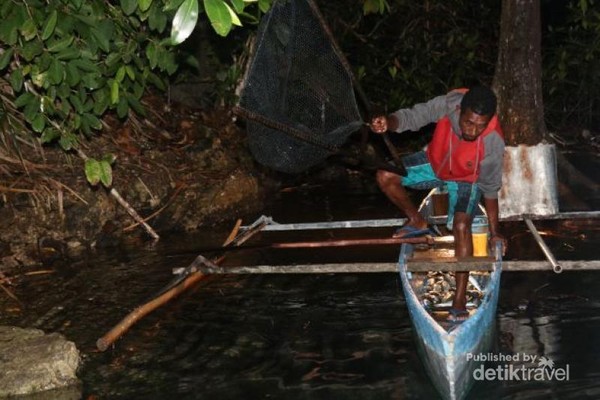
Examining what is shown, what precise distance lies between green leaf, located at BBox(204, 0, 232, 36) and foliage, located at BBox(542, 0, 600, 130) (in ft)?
27.3

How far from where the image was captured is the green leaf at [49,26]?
15.7 ft

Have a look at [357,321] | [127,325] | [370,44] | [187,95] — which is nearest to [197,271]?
[127,325]

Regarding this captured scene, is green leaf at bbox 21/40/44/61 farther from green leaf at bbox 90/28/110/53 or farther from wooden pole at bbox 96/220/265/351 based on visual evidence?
wooden pole at bbox 96/220/265/351

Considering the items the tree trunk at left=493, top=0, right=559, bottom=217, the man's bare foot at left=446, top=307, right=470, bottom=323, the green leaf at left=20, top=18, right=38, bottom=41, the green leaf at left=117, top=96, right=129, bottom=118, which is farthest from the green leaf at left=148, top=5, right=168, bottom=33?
the tree trunk at left=493, top=0, right=559, bottom=217

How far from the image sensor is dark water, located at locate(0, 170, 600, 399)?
4.80 metres

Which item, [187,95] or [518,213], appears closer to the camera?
[518,213]

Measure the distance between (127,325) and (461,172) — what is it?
267cm

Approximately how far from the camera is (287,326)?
5.83 m

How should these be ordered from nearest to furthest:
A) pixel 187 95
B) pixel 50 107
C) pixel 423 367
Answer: pixel 423 367 < pixel 50 107 < pixel 187 95

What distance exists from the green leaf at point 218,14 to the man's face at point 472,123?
8.30 ft

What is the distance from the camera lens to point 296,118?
541 centimetres

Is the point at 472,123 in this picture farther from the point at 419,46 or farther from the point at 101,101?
the point at 419,46

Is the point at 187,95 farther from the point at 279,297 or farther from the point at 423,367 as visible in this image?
the point at 423,367

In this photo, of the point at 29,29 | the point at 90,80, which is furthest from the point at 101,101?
the point at 29,29
